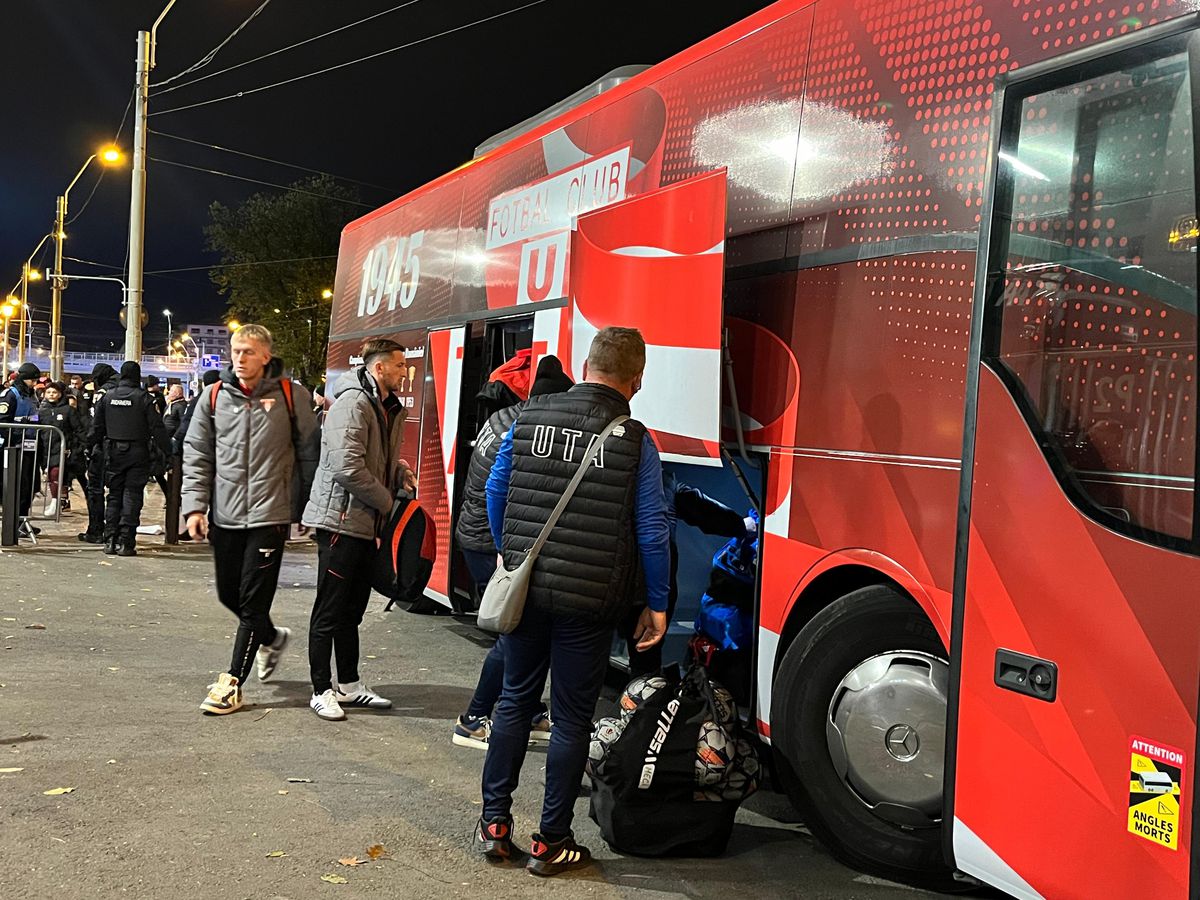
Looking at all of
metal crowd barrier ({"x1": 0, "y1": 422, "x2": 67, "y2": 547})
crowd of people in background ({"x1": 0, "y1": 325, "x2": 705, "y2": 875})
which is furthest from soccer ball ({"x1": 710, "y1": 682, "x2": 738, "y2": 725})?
metal crowd barrier ({"x1": 0, "y1": 422, "x2": 67, "y2": 547})

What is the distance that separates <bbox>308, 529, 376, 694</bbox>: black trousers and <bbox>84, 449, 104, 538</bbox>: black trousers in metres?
7.46

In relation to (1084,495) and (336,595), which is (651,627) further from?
(336,595)

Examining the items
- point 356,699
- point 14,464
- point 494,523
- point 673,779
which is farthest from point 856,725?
point 14,464

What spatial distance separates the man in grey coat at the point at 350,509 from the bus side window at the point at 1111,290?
351cm

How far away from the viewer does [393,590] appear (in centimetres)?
640

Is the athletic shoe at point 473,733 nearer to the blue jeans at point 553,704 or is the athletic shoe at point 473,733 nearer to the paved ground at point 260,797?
the paved ground at point 260,797

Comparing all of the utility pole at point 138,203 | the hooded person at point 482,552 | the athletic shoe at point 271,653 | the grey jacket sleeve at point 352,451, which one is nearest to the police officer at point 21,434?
the utility pole at point 138,203

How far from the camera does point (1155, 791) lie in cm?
292

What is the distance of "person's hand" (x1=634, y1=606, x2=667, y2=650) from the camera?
13.5 feet

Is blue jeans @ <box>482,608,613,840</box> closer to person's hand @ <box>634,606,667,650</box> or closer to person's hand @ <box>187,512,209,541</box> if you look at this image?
person's hand @ <box>634,606,667,650</box>

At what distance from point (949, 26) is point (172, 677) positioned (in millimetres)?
5465

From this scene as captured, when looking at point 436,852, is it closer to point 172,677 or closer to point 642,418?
point 642,418

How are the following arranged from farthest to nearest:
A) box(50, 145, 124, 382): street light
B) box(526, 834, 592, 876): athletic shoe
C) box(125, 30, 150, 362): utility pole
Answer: box(50, 145, 124, 382): street light, box(125, 30, 150, 362): utility pole, box(526, 834, 592, 876): athletic shoe

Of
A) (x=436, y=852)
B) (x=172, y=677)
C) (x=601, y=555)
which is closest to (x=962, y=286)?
(x=601, y=555)
